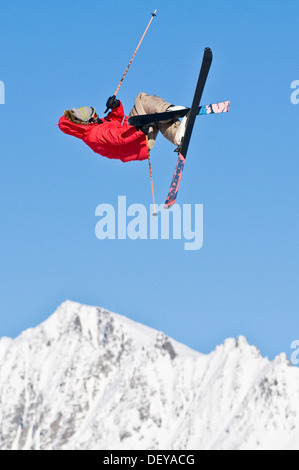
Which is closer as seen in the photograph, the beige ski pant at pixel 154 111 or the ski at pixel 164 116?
the ski at pixel 164 116

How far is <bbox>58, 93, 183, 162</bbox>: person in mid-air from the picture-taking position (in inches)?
800

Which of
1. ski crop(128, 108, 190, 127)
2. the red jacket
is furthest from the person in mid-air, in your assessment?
ski crop(128, 108, 190, 127)

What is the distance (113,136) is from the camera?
20.6 metres

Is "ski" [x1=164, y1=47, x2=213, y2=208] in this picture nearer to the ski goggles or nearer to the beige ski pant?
the beige ski pant

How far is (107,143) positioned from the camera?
2088 centimetres

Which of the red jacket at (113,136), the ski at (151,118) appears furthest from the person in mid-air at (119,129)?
the ski at (151,118)

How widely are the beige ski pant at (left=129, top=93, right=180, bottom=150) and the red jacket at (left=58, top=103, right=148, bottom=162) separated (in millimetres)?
263

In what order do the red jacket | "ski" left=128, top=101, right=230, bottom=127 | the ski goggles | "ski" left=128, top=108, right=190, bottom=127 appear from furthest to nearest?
the ski goggles
the red jacket
"ski" left=128, top=108, right=190, bottom=127
"ski" left=128, top=101, right=230, bottom=127

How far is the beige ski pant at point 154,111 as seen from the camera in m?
20.2

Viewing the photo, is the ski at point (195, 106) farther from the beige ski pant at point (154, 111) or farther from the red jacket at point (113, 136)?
the red jacket at point (113, 136)
